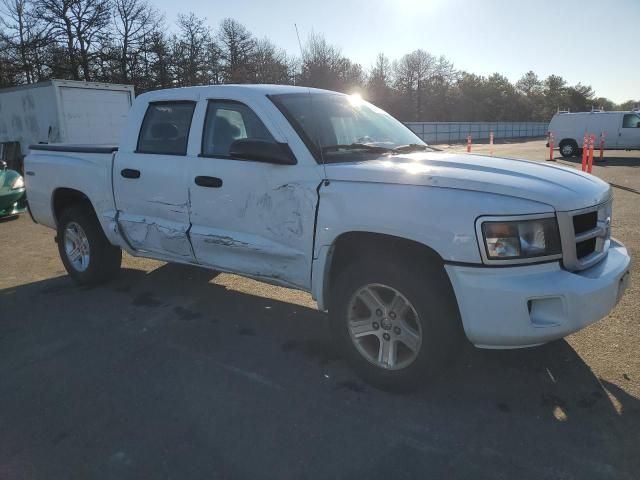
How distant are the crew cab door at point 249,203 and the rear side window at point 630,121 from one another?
2321 cm

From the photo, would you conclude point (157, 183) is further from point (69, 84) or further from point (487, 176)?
point (69, 84)

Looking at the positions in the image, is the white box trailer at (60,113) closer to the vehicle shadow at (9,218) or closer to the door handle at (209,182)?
the vehicle shadow at (9,218)

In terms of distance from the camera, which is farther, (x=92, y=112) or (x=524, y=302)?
(x=92, y=112)

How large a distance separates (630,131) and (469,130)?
2833cm

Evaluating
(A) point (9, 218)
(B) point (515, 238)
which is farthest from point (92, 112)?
(B) point (515, 238)

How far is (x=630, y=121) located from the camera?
2186 centimetres

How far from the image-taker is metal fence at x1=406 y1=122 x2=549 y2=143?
139 ft

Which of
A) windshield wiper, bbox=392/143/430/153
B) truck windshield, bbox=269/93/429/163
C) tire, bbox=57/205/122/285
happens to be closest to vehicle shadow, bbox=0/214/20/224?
tire, bbox=57/205/122/285

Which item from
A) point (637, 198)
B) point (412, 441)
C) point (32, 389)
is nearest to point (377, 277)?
point (412, 441)

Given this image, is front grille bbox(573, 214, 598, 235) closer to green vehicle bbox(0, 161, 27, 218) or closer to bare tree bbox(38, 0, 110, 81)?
green vehicle bbox(0, 161, 27, 218)

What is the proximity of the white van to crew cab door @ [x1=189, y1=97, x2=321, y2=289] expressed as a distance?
2230 centimetres

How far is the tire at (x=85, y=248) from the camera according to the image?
206 inches

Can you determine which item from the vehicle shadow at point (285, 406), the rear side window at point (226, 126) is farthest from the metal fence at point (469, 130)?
the vehicle shadow at point (285, 406)

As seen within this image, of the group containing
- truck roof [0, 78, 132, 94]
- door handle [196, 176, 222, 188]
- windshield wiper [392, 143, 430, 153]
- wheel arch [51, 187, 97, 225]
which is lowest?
wheel arch [51, 187, 97, 225]
